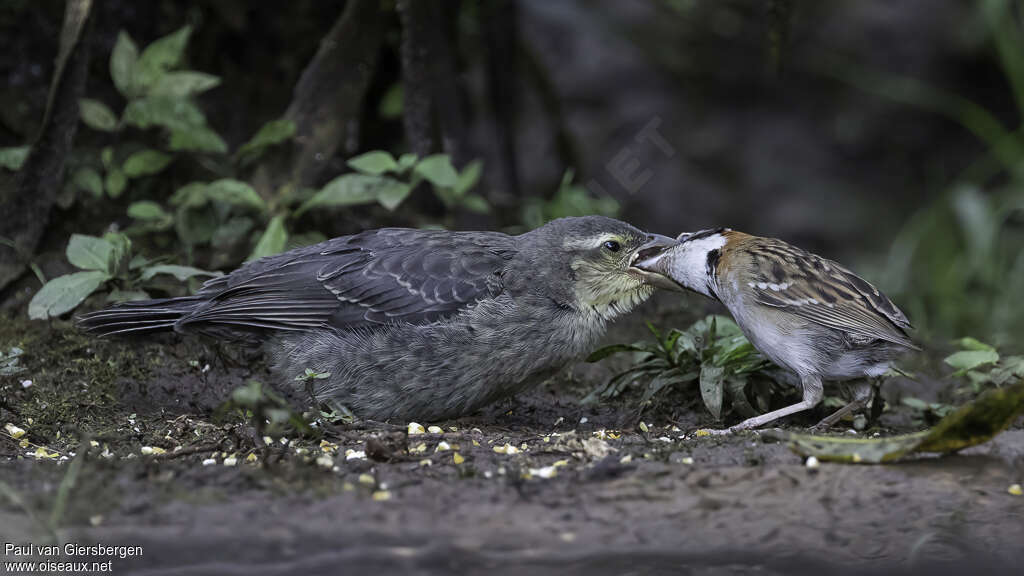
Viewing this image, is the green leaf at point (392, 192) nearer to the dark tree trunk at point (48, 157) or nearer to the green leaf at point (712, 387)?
the dark tree trunk at point (48, 157)

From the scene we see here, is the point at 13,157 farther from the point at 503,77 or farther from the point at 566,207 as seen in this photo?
the point at 503,77

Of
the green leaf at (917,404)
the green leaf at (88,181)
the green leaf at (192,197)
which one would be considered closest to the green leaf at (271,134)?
the green leaf at (192,197)

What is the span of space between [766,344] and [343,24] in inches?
148

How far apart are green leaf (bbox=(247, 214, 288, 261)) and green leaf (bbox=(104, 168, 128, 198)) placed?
3.83 ft

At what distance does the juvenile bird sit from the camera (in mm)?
4305

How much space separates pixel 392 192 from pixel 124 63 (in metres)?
1.92

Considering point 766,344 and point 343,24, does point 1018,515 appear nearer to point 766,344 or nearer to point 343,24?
point 766,344

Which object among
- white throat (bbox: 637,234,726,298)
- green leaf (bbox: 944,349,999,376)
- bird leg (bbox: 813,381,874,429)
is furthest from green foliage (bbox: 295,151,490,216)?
green leaf (bbox: 944,349,999,376)

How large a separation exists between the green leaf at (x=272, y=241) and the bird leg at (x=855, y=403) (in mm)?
3074

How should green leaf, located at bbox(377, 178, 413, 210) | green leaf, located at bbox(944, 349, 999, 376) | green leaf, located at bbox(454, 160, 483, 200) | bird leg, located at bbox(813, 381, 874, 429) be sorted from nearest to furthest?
bird leg, located at bbox(813, 381, 874, 429) → green leaf, located at bbox(944, 349, 999, 376) → green leaf, located at bbox(377, 178, 413, 210) → green leaf, located at bbox(454, 160, 483, 200)

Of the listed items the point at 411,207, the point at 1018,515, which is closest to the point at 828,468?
the point at 1018,515

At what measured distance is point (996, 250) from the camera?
8.15 metres

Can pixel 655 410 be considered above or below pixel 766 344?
below

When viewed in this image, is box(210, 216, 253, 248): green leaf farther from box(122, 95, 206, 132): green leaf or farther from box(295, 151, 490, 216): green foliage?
box(122, 95, 206, 132): green leaf
